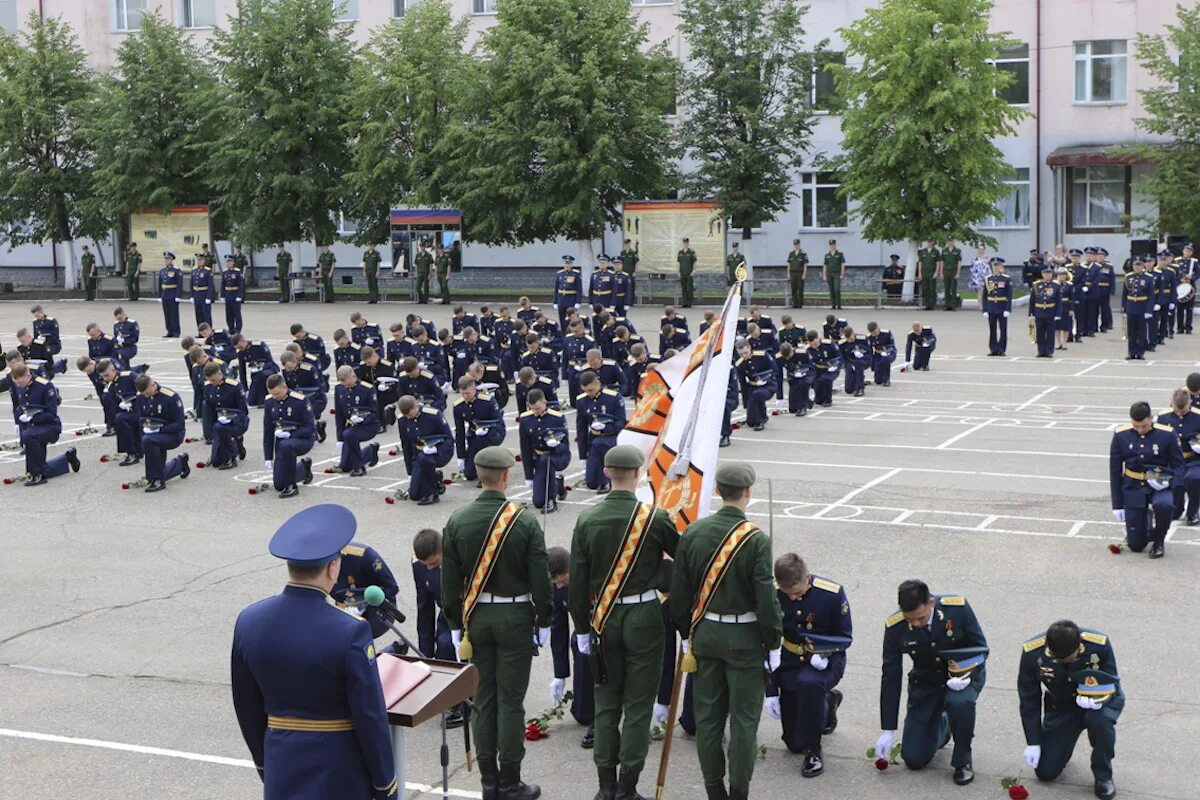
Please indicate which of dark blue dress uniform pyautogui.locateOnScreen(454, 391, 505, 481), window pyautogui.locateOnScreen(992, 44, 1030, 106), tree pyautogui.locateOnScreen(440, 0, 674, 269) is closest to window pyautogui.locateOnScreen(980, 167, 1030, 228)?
window pyautogui.locateOnScreen(992, 44, 1030, 106)

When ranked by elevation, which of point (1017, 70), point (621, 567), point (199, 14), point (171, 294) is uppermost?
point (199, 14)

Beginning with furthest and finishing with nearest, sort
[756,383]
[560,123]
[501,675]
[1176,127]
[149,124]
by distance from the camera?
[149,124] < [560,123] < [1176,127] < [756,383] < [501,675]

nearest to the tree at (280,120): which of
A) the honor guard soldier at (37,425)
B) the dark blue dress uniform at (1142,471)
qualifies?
the honor guard soldier at (37,425)

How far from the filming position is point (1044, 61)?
45.2m

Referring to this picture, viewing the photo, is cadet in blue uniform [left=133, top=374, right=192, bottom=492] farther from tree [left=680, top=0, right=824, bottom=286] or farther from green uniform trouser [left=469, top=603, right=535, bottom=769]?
tree [left=680, top=0, right=824, bottom=286]

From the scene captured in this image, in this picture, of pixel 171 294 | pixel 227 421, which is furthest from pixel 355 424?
pixel 171 294

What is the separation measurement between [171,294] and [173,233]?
496 inches

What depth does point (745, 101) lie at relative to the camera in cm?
4212

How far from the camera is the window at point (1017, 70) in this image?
149ft

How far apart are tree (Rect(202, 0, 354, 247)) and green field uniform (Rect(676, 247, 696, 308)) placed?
37.2 feet

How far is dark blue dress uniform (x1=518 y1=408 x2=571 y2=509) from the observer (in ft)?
57.8

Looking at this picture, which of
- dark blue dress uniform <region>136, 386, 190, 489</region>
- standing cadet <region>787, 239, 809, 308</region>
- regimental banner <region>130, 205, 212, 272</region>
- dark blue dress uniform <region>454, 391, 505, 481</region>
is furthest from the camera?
regimental banner <region>130, 205, 212, 272</region>

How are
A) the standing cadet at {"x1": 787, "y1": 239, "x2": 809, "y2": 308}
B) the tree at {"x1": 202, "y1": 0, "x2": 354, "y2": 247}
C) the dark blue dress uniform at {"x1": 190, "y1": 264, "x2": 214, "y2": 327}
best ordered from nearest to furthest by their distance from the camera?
the dark blue dress uniform at {"x1": 190, "y1": 264, "x2": 214, "y2": 327} < the standing cadet at {"x1": 787, "y1": 239, "x2": 809, "y2": 308} < the tree at {"x1": 202, "y1": 0, "x2": 354, "y2": 247}

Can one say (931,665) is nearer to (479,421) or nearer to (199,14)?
(479,421)
